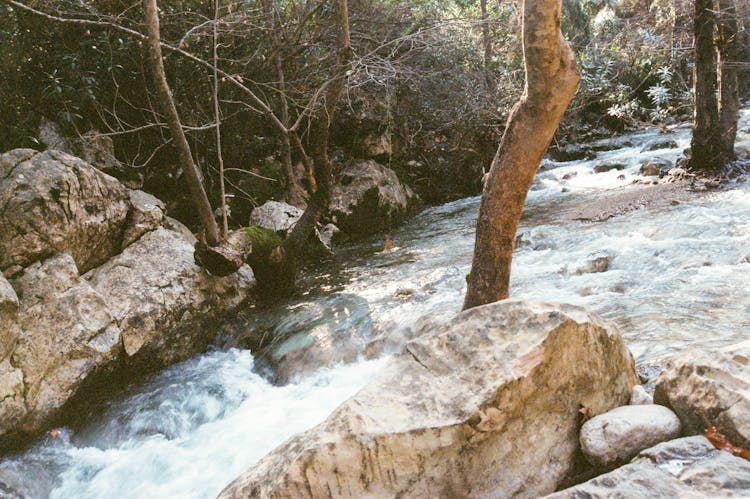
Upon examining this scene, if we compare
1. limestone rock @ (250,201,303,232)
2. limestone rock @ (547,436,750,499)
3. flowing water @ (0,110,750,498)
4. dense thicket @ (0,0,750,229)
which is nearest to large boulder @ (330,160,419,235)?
dense thicket @ (0,0,750,229)

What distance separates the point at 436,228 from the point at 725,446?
8350 mm

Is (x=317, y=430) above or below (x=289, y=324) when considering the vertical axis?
above

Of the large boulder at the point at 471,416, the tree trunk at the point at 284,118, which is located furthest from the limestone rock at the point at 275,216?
the large boulder at the point at 471,416

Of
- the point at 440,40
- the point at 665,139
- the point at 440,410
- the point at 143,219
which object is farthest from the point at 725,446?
the point at 665,139

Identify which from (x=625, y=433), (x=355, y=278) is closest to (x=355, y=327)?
(x=355, y=278)

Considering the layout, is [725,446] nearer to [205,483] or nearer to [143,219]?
[205,483]

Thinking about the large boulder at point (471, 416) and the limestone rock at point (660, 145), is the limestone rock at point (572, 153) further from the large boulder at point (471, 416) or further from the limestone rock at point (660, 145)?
the large boulder at point (471, 416)

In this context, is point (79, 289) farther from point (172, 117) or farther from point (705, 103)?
point (705, 103)

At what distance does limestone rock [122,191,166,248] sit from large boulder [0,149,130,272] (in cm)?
11

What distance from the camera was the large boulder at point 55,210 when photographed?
4816mm

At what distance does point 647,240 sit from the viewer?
666cm

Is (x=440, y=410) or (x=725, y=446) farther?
(x=440, y=410)

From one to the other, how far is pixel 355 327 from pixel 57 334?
2975mm

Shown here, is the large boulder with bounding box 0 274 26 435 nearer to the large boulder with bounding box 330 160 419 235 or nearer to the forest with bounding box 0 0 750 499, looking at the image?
the forest with bounding box 0 0 750 499
